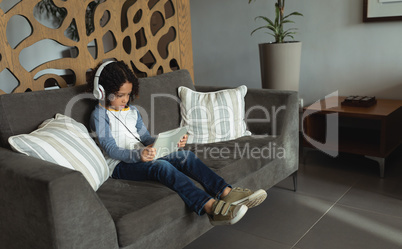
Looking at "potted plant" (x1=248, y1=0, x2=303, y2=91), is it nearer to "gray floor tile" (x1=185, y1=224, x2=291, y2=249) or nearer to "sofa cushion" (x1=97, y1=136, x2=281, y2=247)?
"sofa cushion" (x1=97, y1=136, x2=281, y2=247)

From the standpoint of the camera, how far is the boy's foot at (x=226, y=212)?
5.55 ft

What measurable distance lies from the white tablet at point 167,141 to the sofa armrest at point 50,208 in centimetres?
45

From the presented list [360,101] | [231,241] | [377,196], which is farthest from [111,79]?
[360,101]

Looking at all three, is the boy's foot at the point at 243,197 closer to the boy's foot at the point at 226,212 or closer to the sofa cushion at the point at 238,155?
the boy's foot at the point at 226,212

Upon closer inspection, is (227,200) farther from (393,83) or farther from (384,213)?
Answer: (393,83)

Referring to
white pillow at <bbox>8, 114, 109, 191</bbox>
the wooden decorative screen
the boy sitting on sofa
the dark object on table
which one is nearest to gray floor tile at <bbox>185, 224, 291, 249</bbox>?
the boy sitting on sofa

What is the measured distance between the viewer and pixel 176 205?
1707 millimetres

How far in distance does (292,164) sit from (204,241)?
32.5 inches

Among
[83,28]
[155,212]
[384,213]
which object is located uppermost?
[83,28]

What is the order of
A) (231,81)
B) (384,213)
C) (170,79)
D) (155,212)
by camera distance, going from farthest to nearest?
(231,81)
(170,79)
(384,213)
(155,212)

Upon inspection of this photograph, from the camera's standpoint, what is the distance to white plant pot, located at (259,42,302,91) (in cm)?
312

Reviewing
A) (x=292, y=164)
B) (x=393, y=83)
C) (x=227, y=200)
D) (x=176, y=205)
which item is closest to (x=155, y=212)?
(x=176, y=205)

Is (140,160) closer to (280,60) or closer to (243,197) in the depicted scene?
→ (243,197)

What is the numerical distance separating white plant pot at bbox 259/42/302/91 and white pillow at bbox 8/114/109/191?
A: 69.5 inches
